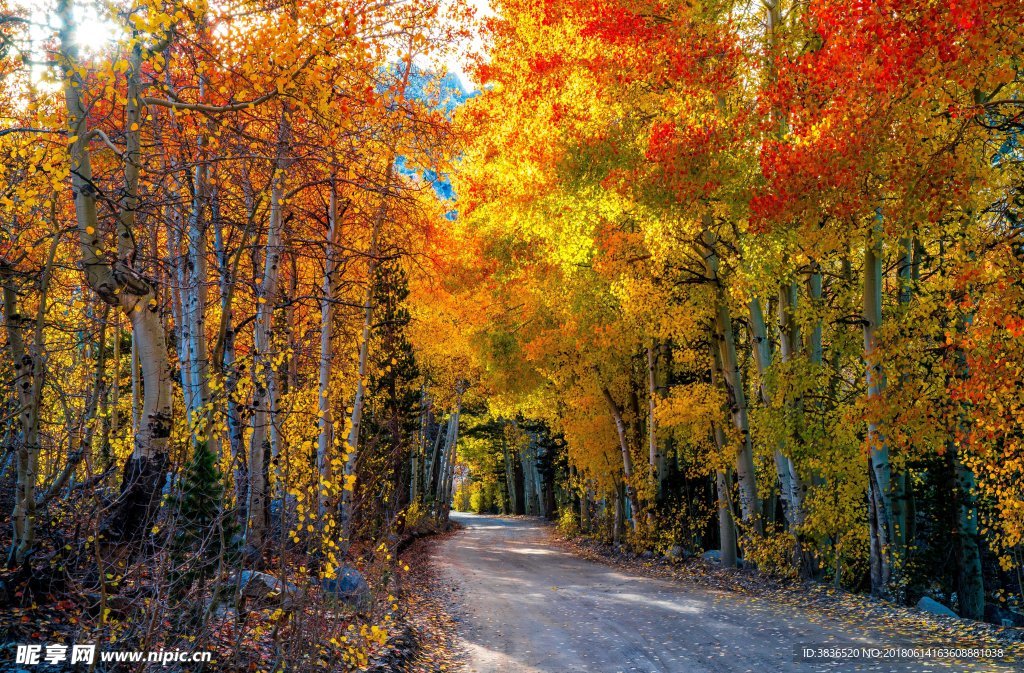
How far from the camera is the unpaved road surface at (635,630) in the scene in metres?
8.39

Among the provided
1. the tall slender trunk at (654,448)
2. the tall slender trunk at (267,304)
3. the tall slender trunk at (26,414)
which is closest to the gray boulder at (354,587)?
the tall slender trunk at (267,304)

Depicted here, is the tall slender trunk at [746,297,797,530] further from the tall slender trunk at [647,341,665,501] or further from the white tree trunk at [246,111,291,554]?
the white tree trunk at [246,111,291,554]

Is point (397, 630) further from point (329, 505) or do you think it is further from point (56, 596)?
point (56, 596)

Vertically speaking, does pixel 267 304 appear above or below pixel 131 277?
above

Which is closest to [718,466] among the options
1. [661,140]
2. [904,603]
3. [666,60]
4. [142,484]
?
[904,603]

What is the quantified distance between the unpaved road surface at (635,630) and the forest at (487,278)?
1589mm

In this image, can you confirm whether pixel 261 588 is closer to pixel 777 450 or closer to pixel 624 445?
pixel 777 450

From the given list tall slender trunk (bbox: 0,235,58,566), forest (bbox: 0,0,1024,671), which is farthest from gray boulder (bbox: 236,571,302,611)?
tall slender trunk (bbox: 0,235,58,566)

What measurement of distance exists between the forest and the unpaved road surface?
1.59 metres

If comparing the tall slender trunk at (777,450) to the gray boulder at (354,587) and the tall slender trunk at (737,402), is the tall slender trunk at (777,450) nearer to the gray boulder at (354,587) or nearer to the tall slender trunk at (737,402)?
the tall slender trunk at (737,402)

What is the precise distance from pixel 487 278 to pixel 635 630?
12935 mm

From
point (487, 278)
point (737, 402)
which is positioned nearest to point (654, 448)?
point (737, 402)

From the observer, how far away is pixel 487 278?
71.1 ft

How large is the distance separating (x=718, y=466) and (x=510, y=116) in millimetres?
8268
